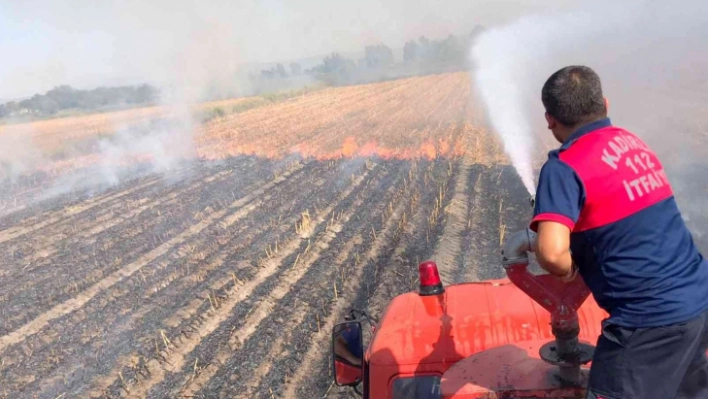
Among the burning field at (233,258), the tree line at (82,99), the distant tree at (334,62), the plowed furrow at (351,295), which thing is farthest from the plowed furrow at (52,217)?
the distant tree at (334,62)

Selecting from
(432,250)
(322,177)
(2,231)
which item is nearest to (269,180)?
(322,177)

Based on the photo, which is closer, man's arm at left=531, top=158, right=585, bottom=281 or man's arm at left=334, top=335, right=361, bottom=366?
man's arm at left=531, top=158, right=585, bottom=281

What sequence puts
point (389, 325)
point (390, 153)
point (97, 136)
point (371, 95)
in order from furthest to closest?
1. point (371, 95)
2. point (97, 136)
3. point (390, 153)
4. point (389, 325)

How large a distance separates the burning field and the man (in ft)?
13.5

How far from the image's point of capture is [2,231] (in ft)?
40.9

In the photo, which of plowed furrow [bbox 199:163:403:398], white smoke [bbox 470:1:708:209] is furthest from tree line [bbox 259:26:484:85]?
plowed furrow [bbox 199:163:403:398]

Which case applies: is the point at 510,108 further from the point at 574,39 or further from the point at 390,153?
the point at 390,153

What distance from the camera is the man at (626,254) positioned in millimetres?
1760

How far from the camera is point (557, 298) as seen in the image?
6.52ft

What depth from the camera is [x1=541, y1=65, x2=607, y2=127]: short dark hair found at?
1.91m

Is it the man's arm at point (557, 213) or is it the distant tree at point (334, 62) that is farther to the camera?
the distant tree at point (334, 62)

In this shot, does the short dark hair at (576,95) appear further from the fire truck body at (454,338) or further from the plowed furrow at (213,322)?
the plowed furrow at (213,322)

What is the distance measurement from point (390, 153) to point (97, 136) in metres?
15.3

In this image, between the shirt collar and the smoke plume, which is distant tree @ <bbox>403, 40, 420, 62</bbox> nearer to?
the smoke plume
